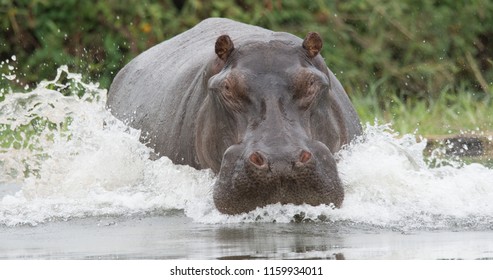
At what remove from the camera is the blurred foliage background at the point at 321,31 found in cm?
1171

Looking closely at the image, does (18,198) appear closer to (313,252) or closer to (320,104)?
(320,104)

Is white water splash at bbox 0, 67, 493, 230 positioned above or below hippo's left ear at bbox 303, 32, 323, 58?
below

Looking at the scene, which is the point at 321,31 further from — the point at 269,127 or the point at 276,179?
the point at 276,179

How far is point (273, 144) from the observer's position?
16.8 ft

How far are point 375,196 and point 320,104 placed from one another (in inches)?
20.6

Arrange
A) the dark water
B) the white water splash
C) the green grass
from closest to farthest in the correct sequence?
the dark water
the white water splash
the green grass

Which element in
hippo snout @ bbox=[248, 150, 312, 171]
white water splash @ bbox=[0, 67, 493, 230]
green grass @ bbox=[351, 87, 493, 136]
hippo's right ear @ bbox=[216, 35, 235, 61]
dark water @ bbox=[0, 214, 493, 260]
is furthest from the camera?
green grass @ bbox=[351, 87, 493, 136]

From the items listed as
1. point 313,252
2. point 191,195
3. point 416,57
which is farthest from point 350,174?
point 416,57

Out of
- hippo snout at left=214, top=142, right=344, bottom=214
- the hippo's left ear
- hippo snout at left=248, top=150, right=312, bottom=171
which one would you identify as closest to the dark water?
hippo snout at left=214, top=142, right=344, bottom=214

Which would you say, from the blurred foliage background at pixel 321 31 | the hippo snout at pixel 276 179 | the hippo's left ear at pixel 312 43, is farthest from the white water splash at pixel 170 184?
the blurred foliage background at pixel 321 31

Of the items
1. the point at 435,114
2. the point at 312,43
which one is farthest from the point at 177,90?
the point at 435,114

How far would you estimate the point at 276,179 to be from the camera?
16.5 feet

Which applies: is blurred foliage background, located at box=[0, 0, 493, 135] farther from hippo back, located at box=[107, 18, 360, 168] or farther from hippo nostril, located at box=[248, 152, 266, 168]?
hippo nostril, located at box=[248, 152, 266, 168]

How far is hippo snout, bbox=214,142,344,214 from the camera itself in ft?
16.5
